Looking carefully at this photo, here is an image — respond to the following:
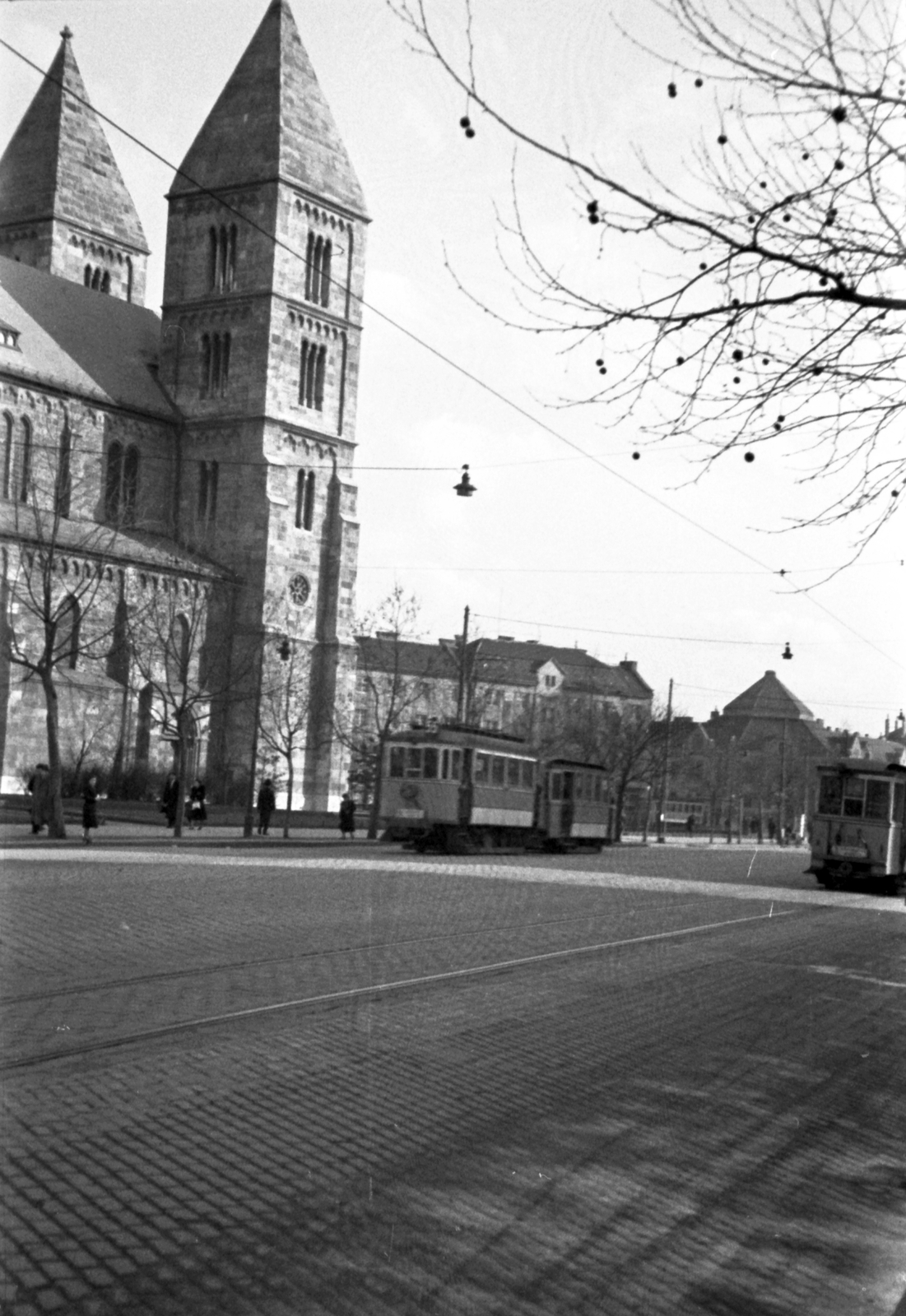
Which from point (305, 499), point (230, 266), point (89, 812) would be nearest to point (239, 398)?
point (305, 499)

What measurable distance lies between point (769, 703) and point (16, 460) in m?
97.1

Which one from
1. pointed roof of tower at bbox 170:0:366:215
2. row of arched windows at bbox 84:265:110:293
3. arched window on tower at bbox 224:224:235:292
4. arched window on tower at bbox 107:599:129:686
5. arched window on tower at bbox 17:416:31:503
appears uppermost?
pointed roof of tower at bbox 170:0:366:215

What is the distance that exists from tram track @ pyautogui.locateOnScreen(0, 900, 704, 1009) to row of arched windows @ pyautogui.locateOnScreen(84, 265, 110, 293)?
7309 cm

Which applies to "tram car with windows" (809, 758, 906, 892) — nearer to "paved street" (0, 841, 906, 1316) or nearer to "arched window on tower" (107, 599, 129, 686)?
"paved street" (0, 841, 906, 1316)

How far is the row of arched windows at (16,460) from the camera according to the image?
6334 centimetres

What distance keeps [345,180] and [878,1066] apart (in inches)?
2755

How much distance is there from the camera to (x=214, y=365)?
75562 millimetres

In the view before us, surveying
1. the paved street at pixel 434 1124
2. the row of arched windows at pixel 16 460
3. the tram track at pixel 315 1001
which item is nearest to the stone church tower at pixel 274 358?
the row of arched windows at pixel 16 460

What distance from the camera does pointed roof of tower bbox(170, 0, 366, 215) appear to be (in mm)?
73250

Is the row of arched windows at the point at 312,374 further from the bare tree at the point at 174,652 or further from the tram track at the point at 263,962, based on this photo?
the tram track at the point at 263,962

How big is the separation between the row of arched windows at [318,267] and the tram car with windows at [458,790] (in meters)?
36.8

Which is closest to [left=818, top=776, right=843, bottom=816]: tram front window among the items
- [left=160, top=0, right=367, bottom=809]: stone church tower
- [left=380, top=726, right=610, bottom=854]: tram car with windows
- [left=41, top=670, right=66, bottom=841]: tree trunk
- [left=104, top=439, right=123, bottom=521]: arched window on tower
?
[left=380, top=726, right=610, bottom=854]: tram car with windows

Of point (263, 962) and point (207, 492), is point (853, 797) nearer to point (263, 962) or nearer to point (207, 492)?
point (263, 962)

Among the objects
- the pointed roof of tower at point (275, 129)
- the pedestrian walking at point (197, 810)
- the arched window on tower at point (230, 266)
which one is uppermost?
the pointed roof of tower at point (275, 129)
